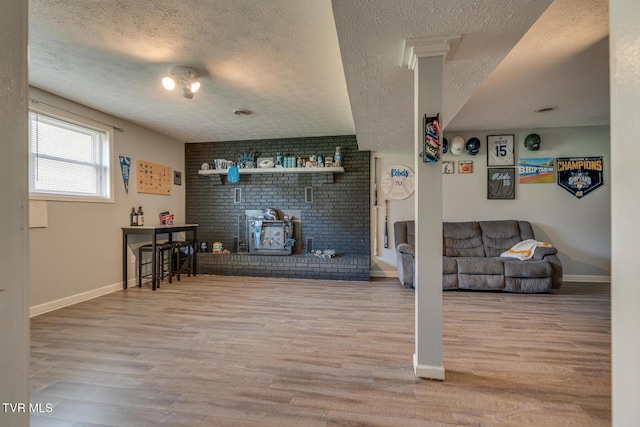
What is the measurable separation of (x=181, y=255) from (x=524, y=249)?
5.37m

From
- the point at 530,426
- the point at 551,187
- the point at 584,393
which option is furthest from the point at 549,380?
the point at 551,187

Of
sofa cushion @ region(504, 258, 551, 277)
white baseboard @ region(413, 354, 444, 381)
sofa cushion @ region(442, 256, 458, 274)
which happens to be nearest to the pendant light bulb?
white baseboard @ region(413, 354, 444, 381)

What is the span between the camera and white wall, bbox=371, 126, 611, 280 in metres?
4.32

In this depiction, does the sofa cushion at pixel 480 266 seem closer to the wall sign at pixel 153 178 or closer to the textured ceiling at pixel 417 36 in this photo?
the textured ceiling at pixel 417 36

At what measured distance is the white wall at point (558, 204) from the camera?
4.32m

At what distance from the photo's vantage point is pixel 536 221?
4512 millimetres

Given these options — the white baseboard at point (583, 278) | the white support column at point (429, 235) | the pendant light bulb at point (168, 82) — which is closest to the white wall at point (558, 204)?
the white baseboard at point (583, 278)

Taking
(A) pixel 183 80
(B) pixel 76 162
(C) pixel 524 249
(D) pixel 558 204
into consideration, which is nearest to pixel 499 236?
(C) pixel 524 249

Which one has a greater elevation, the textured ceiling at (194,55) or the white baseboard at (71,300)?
the textured ceiling at (194,55)

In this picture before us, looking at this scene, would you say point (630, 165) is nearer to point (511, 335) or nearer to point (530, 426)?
point (530, 426)

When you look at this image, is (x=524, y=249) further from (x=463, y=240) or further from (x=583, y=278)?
(x=583, y=278)

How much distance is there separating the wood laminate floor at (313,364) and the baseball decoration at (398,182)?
2.02 meters

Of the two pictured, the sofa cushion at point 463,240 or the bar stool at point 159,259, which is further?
the sofa cushion at point 463,240

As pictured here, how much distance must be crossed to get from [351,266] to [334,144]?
2.14 metres
